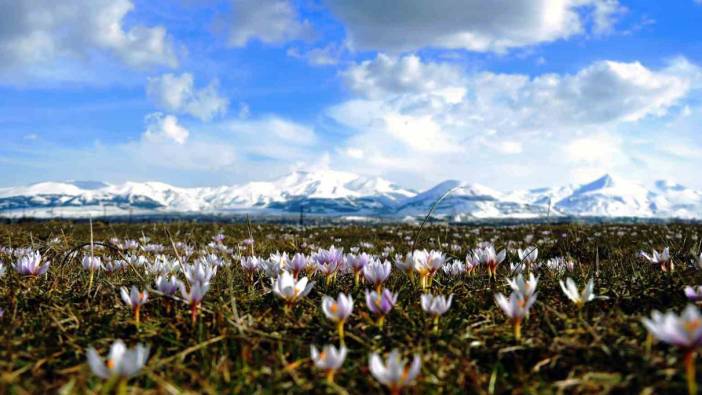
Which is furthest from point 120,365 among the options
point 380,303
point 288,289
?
point 380,303

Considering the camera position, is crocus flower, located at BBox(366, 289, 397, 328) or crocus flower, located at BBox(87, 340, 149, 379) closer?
crocus flower, located at BBox(87, 340, 149, 379)

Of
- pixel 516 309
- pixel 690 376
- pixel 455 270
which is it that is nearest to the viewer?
pixel 690 376

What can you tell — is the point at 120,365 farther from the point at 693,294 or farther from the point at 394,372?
the point at 693,294

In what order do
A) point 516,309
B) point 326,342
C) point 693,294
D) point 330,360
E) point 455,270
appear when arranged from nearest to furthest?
point 330,360 → point 516,309 → point 326,342 → point 693,294 → point 455,270

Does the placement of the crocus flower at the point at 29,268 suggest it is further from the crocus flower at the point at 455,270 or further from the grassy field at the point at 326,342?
the crocus flower at the point at 455,270

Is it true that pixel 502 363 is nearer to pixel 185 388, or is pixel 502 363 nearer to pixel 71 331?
pixel 185 388

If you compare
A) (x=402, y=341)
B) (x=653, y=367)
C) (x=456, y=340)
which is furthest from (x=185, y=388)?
(x=653, y=367)

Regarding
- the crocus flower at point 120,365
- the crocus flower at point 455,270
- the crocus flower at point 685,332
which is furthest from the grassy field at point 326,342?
the crocus flower at point 455,270

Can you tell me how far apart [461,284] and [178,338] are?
214cm

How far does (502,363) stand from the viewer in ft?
7.07

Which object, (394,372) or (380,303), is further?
(380,303)

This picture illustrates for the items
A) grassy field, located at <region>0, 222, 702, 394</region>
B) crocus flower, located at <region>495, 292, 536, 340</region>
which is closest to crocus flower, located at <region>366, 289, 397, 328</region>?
grassy field, located at <region>0, 222, 702, 394</region>

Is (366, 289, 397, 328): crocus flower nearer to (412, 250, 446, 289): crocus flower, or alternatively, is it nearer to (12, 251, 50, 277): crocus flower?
(412, 250, 446, 289): crocus flower

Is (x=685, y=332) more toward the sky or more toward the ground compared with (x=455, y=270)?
more toward the sky
